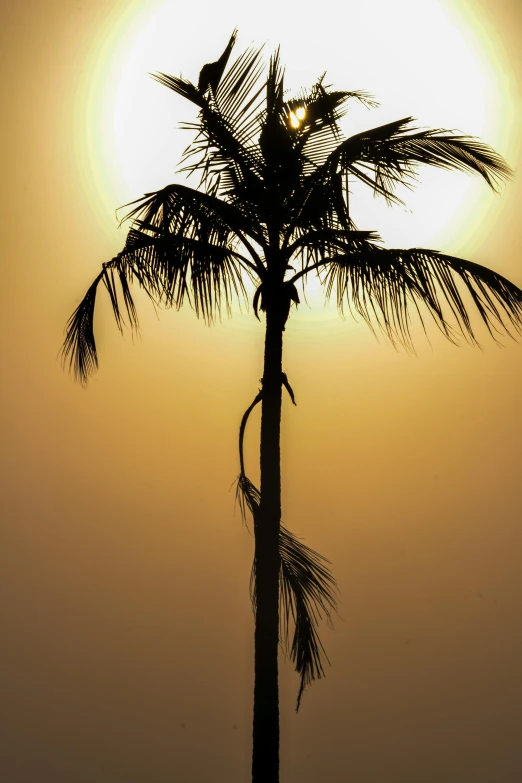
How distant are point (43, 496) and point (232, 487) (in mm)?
1141

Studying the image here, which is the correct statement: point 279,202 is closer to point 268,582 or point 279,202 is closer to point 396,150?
point 396,150

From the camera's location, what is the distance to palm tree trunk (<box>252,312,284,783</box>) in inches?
133

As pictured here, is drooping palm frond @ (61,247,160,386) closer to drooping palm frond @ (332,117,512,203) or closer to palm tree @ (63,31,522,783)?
palm tree @ (63,31,522,783)

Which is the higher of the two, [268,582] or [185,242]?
[185,242]

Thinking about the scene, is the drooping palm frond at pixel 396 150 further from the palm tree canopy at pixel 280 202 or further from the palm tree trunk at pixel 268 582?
the palm tree trunk at pixel 268 582

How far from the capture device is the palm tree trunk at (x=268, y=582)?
3.39m

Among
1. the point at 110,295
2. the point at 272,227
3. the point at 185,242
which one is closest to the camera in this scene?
the point at 185,242

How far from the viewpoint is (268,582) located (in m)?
3.44

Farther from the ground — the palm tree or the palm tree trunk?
the palm tree

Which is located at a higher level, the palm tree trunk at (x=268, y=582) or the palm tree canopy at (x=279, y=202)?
the palm tree canopy at (x=279, y=202)

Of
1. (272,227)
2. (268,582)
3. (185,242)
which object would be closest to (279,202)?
(272,227)

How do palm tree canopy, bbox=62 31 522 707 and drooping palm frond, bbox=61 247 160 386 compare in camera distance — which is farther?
drooping palm frond, bbox=61 247 160 386

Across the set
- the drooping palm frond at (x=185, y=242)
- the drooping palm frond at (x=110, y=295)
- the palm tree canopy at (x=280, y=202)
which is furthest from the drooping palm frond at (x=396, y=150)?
the drooping palm frond at (x=110, y=295)

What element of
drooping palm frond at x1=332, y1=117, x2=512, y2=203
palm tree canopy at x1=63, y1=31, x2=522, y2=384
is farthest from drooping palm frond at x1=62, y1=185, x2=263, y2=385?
drooping palm frond at x1=332, y1=117, x2=512, y2=203
